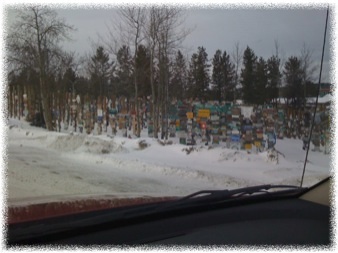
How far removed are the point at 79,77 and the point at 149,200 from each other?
3300 millimetres

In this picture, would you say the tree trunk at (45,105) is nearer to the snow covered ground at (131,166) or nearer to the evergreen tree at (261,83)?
the snow covered ground at (131,166)

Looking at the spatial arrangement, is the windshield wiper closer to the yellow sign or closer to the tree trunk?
the tree trunk

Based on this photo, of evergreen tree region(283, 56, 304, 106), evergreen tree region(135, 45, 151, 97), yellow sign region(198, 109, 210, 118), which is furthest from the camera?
yellow sign region(198, 109, 210, 118)

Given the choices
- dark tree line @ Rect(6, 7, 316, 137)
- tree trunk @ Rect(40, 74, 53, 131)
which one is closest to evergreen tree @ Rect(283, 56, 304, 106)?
dark tree line @ Rect(6, 7, 316, 137)

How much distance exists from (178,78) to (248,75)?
1806mm

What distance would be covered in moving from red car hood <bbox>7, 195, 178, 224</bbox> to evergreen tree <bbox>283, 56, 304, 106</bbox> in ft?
14.2

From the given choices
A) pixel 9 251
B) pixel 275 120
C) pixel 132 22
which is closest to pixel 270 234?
pixel 9 251

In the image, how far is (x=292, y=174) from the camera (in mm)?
6156

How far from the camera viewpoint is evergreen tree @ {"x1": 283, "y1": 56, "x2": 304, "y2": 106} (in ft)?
20.4

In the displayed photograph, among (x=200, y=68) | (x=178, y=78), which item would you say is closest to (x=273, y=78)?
(x=178, y=78)

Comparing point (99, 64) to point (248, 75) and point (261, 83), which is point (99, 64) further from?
point (261, 83)

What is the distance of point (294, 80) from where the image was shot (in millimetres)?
7145

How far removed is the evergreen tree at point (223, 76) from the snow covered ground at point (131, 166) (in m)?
1.26

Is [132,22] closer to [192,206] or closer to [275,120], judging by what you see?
[192,206]
